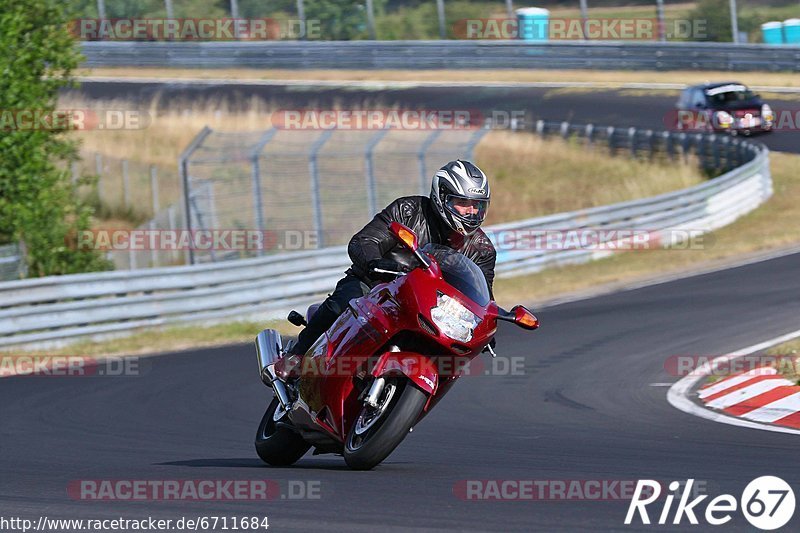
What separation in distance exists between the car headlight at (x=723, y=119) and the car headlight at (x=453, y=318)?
2746 cm

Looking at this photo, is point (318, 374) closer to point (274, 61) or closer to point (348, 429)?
point (348, 429)

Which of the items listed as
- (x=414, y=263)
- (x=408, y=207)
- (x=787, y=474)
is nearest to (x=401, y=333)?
(x=414, y=263)

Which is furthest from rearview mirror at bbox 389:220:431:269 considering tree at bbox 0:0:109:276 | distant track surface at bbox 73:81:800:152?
distant track surface at bbox 73:81:800:152

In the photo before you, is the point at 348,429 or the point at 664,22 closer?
the point at 348,429

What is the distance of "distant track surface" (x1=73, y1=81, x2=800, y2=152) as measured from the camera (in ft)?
123

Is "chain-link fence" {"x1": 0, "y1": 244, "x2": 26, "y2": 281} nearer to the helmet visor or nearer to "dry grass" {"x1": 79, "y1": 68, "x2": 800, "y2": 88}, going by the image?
the helmet visor

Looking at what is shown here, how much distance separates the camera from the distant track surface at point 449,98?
37375 mm

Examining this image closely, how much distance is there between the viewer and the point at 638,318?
16016 millimetres

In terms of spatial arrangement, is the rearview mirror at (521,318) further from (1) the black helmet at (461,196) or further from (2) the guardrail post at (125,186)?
(2) the guardrail post at (125,186)

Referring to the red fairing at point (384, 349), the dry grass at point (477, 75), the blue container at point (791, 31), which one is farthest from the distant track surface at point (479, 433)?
the blue container at point (791, 31)

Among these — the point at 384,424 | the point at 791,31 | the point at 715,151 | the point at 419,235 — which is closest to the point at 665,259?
the point at 715,151

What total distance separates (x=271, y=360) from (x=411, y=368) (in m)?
1.61

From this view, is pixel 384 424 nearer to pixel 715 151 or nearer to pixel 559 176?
pixel 715 151

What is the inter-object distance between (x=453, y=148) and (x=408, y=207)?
14494mm
